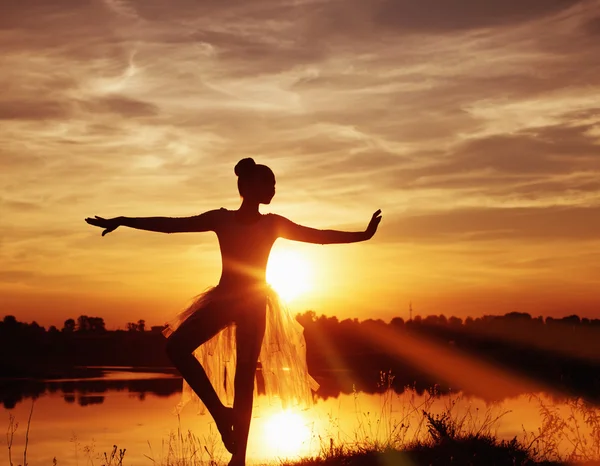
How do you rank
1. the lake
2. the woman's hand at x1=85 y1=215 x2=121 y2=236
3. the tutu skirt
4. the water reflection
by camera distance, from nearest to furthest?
the woman's hand at x1=85 y1=215 x2=121 y2=236, the tutu skirt, the lake, the water reflection

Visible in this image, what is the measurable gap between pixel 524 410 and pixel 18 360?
56.4 metres

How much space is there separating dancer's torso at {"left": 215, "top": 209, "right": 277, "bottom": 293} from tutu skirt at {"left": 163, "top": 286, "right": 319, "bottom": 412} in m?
0.62

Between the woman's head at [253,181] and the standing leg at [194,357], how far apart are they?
1.10 metres

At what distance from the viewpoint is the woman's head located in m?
7.34

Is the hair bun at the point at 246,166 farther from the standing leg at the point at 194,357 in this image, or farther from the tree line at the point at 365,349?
the tree line at the point at 365,349

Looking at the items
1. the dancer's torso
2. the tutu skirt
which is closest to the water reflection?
the tutu skirt

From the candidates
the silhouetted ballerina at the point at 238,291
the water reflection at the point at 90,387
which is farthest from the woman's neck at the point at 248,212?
the water reflection at the point at 90,387

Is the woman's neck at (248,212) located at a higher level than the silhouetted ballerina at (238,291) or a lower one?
higher

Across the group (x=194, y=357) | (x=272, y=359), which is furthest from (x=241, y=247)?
(x=272, y=359)

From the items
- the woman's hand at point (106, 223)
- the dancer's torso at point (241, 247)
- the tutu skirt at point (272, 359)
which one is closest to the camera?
the woman's hand at point (106, 223)

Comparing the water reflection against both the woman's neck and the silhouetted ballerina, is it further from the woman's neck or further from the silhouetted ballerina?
the woman's neck

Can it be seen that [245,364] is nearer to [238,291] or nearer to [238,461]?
[238,291]

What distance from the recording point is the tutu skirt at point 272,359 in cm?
815

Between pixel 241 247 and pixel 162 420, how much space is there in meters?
22.1
